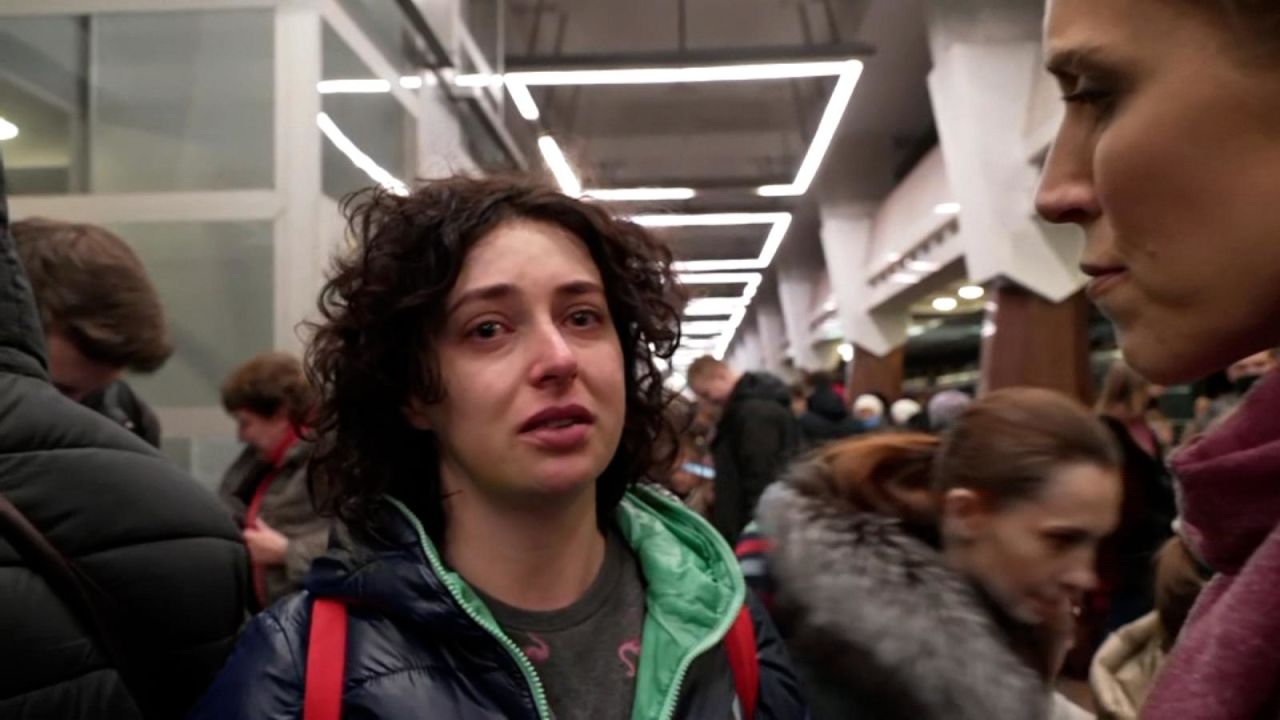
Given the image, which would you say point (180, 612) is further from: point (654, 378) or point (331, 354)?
point (654, 378)

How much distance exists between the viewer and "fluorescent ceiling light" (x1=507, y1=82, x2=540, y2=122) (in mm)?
7566

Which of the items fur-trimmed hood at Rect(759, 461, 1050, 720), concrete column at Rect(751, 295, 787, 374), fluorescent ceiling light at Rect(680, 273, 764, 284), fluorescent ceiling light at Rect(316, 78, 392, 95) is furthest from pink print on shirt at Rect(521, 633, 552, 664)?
concrete column at Rect(751, 295, 787, 374)

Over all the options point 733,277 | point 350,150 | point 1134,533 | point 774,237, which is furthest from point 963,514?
point 733,277

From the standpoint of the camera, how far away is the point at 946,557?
59.9 inches

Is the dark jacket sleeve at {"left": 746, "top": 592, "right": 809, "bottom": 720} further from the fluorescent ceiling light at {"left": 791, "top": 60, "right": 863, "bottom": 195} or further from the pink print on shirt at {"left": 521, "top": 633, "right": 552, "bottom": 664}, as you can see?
the fluorescent ceiling light at {"left": 791, "top": 60, "right": 863, "bottom": 195}

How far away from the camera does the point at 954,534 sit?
5.34ft

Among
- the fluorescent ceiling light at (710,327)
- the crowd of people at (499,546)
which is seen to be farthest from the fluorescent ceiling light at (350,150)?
the fluorescent ceiling light at (710,327)

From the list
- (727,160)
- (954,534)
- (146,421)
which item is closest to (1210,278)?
(954,534)

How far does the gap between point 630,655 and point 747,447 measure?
3.84m

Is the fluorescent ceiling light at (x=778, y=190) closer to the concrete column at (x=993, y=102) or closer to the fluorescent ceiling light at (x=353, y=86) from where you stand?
the concrete column at (x=993, y=102)

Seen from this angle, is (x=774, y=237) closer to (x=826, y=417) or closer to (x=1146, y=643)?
(x=826, y=417)

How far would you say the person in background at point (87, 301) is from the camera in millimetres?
1685

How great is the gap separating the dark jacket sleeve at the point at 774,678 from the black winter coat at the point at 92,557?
2.31ft

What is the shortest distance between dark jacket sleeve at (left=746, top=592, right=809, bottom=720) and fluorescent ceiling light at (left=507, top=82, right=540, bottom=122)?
6.62 metres
